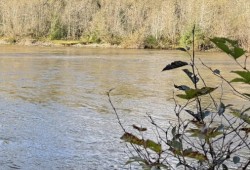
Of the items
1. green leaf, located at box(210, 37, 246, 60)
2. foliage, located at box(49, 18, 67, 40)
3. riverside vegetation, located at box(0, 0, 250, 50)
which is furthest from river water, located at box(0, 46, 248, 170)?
foliage, located at box(49, 18, 67, 40)

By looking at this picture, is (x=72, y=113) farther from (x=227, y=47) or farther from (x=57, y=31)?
(x=57, y=31)

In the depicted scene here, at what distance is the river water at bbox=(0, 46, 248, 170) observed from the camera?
23.3 ft

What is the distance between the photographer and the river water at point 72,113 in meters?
7.10

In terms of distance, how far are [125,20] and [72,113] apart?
178 feet

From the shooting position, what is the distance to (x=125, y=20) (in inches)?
2516

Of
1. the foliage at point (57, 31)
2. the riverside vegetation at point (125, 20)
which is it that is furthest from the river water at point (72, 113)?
the foliage at point (57, 31)

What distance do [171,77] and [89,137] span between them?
37.6 feet

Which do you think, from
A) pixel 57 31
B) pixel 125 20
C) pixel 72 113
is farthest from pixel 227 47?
pixel 57 31

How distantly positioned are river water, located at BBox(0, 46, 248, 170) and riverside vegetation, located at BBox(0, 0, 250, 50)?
1215 inches

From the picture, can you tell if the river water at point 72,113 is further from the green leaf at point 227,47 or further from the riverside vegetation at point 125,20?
the riverside vegetation at point 125,20

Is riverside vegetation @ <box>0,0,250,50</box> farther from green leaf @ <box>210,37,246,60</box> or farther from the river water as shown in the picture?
green leaf @ <box>210,37,246,60</box>

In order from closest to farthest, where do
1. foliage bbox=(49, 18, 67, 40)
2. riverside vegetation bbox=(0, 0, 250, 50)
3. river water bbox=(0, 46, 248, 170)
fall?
river water bbox=(0, 46, 248, 170) → riverside vegetation bbox=(0, 0, 250, 50) → foliage bbox=(49, 18, 67, 40)

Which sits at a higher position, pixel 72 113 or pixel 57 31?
pixel 57 31

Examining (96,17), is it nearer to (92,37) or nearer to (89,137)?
(92,37)
